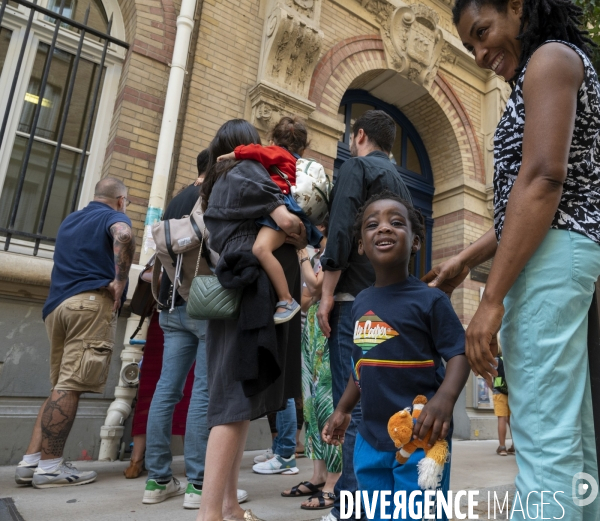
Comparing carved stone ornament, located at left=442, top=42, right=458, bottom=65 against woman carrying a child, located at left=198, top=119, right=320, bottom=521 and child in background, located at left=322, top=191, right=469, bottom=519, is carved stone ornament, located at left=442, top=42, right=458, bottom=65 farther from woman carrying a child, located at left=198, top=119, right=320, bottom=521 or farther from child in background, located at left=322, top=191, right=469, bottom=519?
child in background, located at left=322, top=191, right=469, bottom=519

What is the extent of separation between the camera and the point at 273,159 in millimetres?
2504

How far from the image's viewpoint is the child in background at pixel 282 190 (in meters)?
2.25

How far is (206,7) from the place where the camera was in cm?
570

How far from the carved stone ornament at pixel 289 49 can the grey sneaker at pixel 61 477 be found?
4.60 metres

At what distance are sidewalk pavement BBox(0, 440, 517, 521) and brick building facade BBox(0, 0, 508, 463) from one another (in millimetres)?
813

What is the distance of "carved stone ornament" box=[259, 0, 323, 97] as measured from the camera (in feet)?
19.4

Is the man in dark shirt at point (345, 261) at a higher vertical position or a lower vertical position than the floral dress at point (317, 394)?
higher

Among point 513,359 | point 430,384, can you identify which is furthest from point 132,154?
point 513,359

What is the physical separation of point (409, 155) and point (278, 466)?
6690mm

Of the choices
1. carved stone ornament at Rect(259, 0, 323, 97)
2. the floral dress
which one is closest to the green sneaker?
the floral dress

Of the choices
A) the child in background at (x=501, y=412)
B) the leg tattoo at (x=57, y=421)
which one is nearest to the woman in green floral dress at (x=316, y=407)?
the leg tattoo at (x=57, y=421)

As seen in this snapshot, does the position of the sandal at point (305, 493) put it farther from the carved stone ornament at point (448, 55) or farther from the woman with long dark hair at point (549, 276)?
the carved stone ornament at point (448, 55)

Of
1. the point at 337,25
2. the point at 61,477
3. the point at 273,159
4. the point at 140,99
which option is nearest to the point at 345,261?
the point at 273,159

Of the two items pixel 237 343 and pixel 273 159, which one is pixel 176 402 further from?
pixel 273 159
